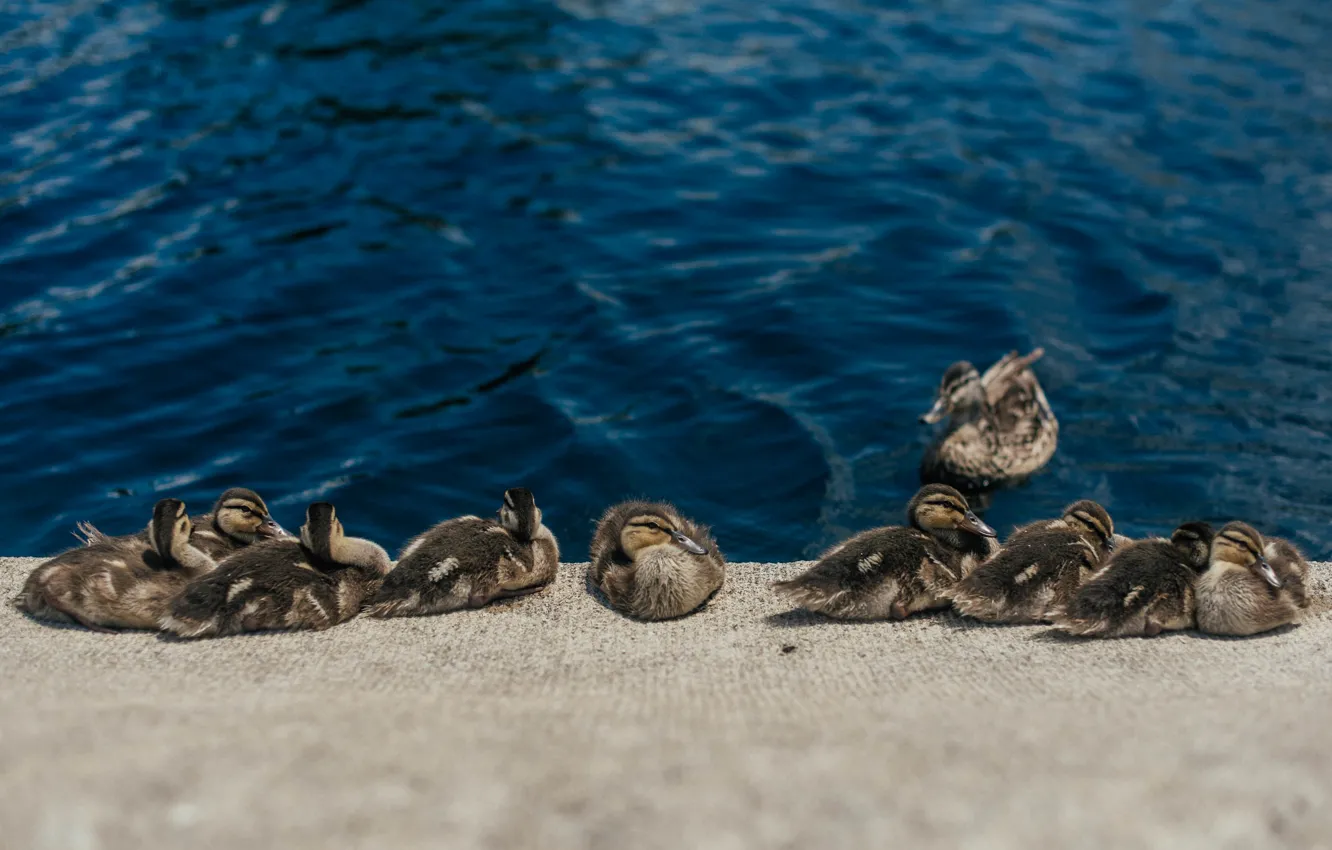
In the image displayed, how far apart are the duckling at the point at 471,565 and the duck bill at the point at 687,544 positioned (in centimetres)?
64

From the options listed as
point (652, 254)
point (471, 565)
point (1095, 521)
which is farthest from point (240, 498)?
point (652, 254)

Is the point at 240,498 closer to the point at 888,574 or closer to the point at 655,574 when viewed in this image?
the point at 655,574

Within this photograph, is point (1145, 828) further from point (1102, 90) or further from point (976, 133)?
point (1102, 90)

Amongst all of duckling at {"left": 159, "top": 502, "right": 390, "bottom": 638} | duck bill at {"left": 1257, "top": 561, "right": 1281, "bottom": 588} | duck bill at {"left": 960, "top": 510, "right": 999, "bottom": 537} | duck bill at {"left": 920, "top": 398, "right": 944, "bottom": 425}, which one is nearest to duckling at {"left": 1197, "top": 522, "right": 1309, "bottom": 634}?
duck bill at {"left": 1257, "top": 561, "right": 1281, "bottom": 588}

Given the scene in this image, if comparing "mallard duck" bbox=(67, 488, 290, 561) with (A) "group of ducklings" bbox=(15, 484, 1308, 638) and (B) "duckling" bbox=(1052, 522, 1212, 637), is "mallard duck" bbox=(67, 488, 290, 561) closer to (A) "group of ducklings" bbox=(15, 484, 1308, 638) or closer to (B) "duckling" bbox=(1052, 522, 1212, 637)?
(A) "group of ducklings" bbox=(15, 484, 1308, 638)

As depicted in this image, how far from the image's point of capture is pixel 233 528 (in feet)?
19.9

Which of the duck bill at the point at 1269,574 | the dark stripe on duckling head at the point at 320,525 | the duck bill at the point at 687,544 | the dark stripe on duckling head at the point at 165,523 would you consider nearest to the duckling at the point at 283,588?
the dark stripe on duckling head at the point at 320,525

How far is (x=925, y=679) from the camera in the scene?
5004mm

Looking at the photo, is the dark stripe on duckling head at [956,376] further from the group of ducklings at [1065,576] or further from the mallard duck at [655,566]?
the mallard duck at [655,566]

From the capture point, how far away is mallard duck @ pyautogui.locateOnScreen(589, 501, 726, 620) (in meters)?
5.82

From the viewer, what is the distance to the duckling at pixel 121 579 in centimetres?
555

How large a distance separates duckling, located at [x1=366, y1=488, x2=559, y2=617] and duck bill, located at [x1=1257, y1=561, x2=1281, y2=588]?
3092mm

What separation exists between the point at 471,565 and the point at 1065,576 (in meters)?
2.60

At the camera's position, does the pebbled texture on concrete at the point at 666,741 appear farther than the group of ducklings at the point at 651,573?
No
